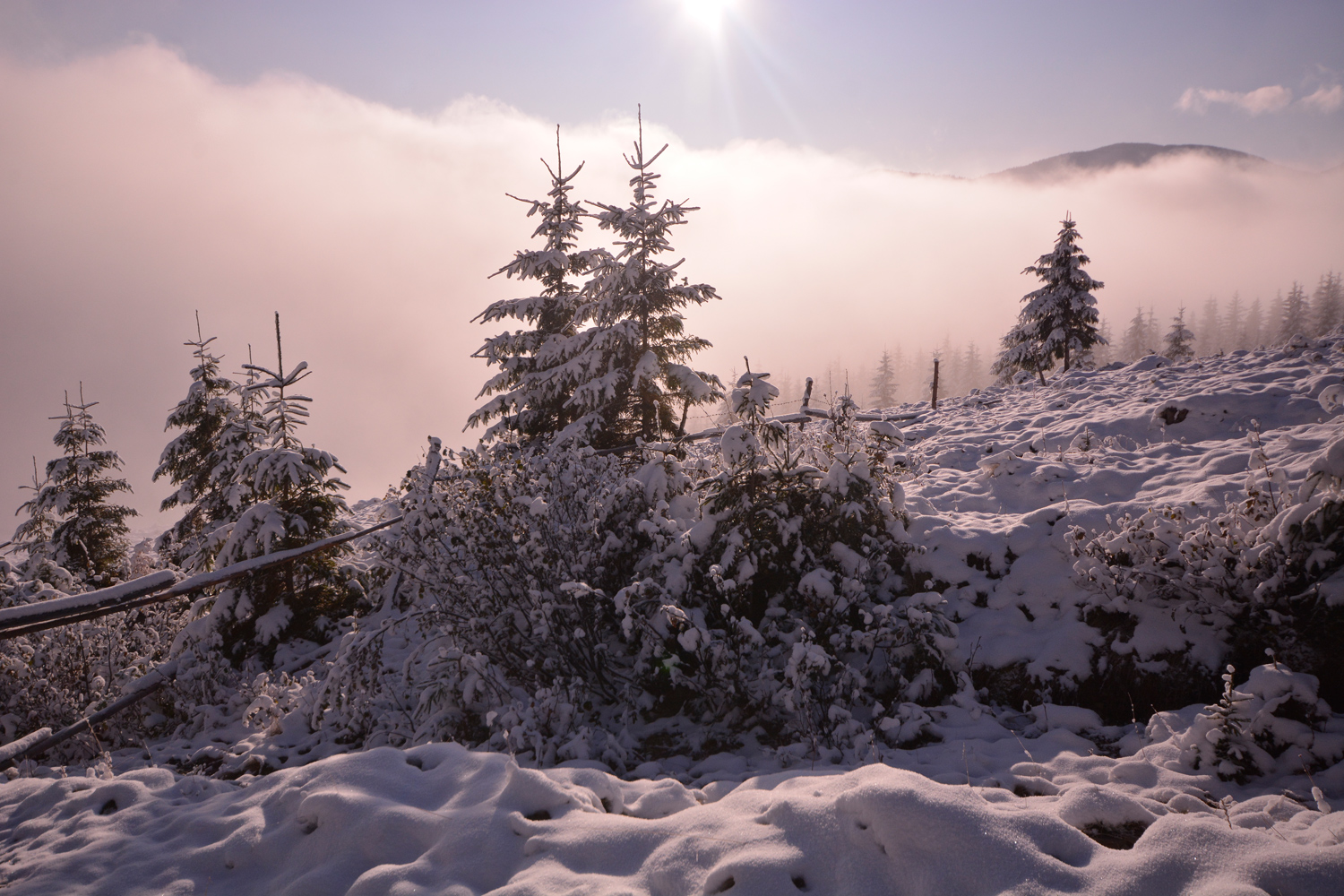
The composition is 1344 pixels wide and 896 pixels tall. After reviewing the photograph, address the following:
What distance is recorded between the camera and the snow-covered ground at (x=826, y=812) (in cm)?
223

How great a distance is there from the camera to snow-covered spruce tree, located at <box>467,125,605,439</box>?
10.6m

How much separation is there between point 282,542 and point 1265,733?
32.5ft

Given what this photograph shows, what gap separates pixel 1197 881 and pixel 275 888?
3.68m

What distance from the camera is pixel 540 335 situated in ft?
37.5

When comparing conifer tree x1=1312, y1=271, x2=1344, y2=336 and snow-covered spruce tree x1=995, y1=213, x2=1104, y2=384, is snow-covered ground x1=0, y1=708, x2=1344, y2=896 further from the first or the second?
conifer tree x1=1312, y1=271, x2=1344, y2=336

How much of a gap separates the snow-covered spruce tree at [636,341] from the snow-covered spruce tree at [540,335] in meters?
0.67

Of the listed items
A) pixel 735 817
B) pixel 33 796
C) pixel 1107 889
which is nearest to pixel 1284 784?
pixel 1107 889

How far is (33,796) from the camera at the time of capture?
141 inches

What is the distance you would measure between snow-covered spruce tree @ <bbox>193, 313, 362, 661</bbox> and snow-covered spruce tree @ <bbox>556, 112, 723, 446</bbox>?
3.98m

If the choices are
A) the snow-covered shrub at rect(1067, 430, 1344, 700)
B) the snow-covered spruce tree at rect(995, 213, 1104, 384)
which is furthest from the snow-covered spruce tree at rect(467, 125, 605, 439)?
the snow-covered spruce tree at rect(995, 213, 1104, 384)

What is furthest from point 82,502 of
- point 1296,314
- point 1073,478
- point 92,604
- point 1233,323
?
point 1233,323

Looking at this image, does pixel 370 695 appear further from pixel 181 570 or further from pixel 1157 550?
pixel 1157 550

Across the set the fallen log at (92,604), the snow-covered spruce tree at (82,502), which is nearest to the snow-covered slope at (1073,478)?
the fallen log at (92,604)

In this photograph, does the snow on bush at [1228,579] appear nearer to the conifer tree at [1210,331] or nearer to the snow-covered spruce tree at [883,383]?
the snow-covered spruce tree at [883,383]
